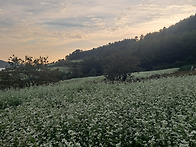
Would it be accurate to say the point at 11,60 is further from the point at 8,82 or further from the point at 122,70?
the point at 122,70

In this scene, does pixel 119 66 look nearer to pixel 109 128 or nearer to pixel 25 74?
pixel 25 74

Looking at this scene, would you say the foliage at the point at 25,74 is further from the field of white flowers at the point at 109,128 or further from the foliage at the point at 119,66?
the field of white flowers at the point at 109,128

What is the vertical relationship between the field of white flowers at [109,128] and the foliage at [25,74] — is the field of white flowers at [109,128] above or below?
below

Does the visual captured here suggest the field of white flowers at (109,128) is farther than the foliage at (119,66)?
No

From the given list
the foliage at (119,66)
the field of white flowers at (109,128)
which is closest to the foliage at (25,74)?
the foliage at (119,66)

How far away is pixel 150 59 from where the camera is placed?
4719 cm

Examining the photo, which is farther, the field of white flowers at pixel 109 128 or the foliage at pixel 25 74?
the foliage at pixel 25 74

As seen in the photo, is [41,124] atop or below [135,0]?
below

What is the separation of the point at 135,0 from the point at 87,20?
3688 millimetres

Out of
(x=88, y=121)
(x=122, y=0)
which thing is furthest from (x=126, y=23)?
(x=88, y=121)

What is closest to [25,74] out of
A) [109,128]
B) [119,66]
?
[119,66]

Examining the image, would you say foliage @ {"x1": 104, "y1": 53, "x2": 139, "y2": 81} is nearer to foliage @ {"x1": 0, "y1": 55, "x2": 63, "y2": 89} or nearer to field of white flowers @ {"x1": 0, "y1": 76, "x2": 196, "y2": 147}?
foliage @ {"x1": 0, "y1": 55, "x2": 63, "y2": 89}

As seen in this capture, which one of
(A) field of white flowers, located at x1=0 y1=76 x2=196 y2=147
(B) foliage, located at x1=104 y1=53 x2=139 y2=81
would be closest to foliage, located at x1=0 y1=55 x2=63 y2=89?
(B) foliage, located at x1=104 y1=53 x2=139 y2=81

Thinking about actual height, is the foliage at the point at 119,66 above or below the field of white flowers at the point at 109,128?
above
